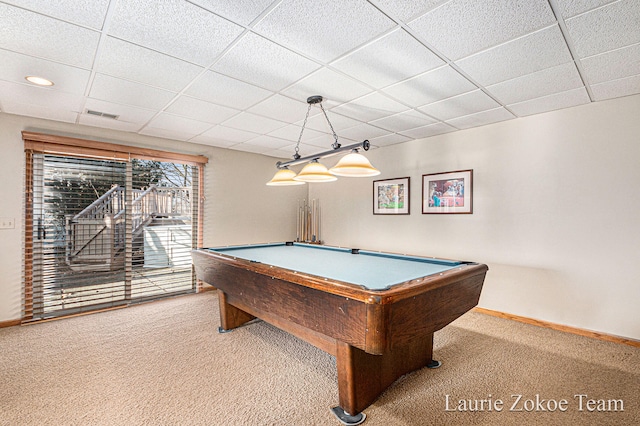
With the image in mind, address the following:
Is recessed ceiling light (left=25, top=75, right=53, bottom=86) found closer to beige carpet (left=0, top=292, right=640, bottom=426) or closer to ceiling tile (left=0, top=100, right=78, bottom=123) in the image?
ceiling tile (left=0, top=100, right=78, bottom=123)

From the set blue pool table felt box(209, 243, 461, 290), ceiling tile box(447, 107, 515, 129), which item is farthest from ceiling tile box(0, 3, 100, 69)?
ceiling tile box(447, 107, 515, 129)

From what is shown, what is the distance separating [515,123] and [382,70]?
2029 millimetres

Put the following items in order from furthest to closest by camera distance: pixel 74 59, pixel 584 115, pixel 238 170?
pixel 238 170, pixel 584 115, pixel 74 59

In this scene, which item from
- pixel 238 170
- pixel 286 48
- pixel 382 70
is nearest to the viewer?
pixel 286 48

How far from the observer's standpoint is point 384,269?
2270mm

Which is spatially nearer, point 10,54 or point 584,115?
point 10,54

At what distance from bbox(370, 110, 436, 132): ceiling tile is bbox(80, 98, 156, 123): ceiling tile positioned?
2.52 m

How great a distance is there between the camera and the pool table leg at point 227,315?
303 centimetres

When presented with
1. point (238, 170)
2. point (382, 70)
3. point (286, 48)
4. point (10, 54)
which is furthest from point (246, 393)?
point (238, 170)

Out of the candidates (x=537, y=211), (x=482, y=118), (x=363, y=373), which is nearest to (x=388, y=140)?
(x=482, y=118)

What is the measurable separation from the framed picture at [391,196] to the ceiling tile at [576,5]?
9.20 ft

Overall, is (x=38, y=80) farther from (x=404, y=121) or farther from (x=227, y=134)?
(x=404, y=121)

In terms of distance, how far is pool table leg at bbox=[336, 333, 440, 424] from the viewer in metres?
1.79

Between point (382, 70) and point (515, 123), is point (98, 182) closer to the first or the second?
point (382, 70)
